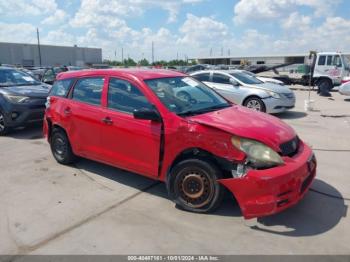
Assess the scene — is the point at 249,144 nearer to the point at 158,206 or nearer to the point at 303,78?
the point at 158,206

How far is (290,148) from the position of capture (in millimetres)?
3906

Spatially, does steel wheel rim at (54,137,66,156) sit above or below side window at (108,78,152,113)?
below

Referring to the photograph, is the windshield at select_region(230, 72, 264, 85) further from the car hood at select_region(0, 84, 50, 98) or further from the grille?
the grille

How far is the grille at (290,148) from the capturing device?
379 centimetres

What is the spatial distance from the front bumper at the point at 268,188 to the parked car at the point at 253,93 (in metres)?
7.28

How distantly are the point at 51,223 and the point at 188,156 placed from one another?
1749 mm

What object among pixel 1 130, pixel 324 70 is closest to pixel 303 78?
pixel 324 70

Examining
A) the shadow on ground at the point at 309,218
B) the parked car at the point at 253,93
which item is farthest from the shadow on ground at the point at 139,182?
the parked car at the point at 253,93

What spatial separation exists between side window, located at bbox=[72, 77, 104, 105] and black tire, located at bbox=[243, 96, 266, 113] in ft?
22.1

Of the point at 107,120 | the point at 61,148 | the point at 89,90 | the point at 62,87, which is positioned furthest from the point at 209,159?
the point at 62,87

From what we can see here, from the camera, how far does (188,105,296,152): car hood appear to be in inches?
146

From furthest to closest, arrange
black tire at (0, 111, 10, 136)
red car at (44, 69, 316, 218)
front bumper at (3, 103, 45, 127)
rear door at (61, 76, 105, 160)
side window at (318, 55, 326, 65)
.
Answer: side window at (318, 55, 326, 65) → black tire at (0, 111, 10, 136) → front bumper at (3, 103, 45, 127) → rear door at (61, 76, 105, 160) → red car at (44, 69, 316, 218)

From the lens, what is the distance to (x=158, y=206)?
4234 millimetres

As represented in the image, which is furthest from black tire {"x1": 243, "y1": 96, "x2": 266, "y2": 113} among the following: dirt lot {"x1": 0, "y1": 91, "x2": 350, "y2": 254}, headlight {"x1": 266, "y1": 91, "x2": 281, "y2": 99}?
dirt lot {"x1": 0, "y1": 91, "x2": 350, "y2": 254}
